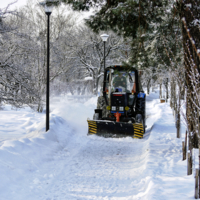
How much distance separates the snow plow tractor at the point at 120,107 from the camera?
8.84m

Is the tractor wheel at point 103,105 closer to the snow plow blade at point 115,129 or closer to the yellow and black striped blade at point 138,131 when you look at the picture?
the snow plow blade at point 115,129

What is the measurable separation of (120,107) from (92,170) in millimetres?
4095

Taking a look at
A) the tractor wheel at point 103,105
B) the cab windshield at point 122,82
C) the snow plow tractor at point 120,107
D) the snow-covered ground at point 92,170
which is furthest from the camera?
the tractor wheel at point 103,105

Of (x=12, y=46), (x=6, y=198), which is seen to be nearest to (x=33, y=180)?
(x=6, y=198)

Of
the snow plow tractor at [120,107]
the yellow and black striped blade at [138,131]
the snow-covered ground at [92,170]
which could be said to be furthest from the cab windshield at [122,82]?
the snow-covered ground at [92,170]

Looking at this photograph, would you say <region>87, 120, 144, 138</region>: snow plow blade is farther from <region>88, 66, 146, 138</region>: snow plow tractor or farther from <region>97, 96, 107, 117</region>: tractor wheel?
<region>97, 96, 107, 117</region>: tractor wheel

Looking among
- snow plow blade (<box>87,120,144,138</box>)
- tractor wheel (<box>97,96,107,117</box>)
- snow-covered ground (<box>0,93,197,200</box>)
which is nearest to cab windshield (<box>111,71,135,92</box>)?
tractor wheel (<box>97,96,107,117</box>)

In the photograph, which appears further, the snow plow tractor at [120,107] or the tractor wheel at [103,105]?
the tractor wheel at [103,105]

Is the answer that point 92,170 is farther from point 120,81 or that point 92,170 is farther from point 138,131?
point 120,81

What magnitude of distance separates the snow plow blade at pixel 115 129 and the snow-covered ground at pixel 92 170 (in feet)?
1.25

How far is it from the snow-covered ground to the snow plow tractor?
583mm

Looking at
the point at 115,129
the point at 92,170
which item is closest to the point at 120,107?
the point at 115,129

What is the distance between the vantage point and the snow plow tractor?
8.84 metres

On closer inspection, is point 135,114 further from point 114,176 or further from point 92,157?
point 114,176
